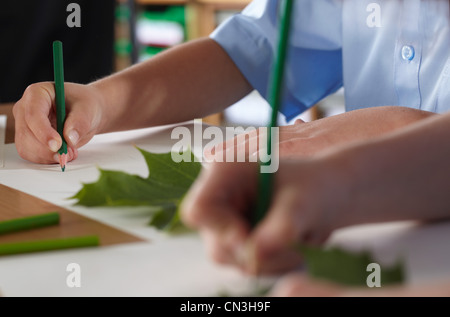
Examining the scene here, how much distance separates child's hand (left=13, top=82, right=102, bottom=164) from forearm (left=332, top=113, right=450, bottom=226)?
0.36m

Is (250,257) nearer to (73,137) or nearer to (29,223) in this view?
(29,223)

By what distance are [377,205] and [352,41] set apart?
491mm

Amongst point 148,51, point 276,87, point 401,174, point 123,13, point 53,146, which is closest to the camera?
point 276,87

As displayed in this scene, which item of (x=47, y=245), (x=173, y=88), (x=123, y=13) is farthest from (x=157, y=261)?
(x=123, y=13)

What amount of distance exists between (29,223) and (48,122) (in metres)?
0.21

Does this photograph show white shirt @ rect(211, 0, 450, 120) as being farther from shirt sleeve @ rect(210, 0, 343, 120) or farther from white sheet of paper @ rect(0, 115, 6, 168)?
white sheet of paper @ rect(0, 115, 6, 168)

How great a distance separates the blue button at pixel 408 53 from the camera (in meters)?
0.75

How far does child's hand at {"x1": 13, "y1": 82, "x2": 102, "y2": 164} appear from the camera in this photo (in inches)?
25.8

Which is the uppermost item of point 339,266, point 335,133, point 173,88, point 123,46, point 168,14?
point 168,14

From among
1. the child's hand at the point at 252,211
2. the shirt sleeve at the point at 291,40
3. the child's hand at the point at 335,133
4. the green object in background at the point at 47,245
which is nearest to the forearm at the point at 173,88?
the shirt sleeve at the point at 291,40

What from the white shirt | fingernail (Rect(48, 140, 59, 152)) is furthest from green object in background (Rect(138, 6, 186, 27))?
→ fingernail (Rect(48, 140, 59, 152))

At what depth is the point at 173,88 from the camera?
2.72 ft

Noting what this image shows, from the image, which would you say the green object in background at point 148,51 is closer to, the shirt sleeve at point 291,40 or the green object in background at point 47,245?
the shirt sleeve at point 291,40

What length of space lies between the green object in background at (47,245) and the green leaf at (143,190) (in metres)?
0.06
